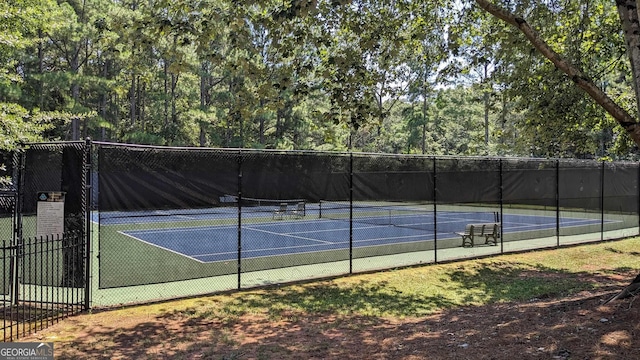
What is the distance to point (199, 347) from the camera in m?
5.93

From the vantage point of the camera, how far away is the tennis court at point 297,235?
47.6ft

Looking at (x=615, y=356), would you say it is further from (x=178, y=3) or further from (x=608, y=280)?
(x=178, y=3)

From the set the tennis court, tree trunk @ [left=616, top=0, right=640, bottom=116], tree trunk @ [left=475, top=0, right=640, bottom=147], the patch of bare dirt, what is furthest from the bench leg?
tree trunk @ [left=616, top=0, right=640, bottom=116]

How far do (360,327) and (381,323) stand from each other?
0.40 m

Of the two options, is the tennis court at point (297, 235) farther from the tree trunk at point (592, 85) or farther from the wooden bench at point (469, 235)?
the tree trunk at point (592, 85)

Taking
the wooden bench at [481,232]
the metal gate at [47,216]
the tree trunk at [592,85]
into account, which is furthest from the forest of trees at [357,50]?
the wooden bench at [481,232]

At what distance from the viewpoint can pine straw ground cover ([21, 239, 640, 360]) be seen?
16.5 ft

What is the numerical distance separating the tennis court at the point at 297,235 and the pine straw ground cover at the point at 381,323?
11.8ft

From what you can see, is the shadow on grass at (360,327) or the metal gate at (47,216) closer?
the shadow on grass at (360,327)

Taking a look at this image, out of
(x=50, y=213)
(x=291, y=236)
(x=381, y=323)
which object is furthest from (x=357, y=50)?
(x=291, y=236)

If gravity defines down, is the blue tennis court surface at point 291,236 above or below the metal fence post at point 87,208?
below

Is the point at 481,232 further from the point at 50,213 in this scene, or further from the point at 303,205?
the point at 50,213

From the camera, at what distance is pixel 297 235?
1800 centimetres

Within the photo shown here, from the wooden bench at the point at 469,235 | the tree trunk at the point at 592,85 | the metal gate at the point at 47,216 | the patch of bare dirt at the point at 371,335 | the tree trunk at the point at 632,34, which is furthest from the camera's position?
the wooden bench at the point at 469,235
